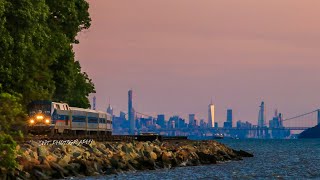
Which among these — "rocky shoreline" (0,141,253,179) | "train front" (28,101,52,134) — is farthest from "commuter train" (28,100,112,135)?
"rocky shoreline" (0,141,253,179)

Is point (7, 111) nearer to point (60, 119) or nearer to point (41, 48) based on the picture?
point (41, 48)

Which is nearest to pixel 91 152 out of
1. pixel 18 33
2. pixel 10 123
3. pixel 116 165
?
pixel 116 165

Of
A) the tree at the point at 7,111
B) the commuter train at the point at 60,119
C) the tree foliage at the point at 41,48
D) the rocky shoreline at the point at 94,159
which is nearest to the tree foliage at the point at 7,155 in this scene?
the rocky shoreline at the point at 94,159

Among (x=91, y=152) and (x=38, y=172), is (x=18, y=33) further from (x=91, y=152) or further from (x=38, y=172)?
(x=38, y=172)

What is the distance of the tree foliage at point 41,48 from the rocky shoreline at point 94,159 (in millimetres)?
7686

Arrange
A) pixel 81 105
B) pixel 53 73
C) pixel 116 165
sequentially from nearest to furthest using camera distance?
1. pixel 116 165
2. pixel 53 73
3. pixel 81 105

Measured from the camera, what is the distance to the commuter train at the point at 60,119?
3034 inches

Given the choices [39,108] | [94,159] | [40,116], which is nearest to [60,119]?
[40,116]

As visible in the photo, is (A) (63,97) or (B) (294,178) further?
(A) (63,97)

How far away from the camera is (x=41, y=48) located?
72875mm

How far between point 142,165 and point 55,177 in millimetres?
15535

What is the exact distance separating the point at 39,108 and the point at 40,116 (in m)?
1.14

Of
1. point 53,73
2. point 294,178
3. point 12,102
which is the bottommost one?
point 294,178

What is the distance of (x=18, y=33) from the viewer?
217 ft
